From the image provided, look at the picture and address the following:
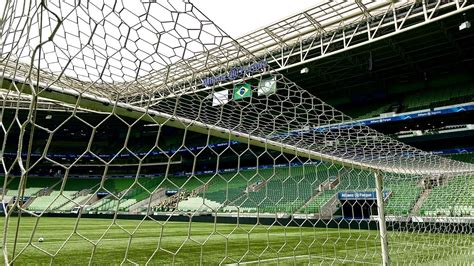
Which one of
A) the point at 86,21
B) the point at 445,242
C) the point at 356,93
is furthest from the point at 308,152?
the point at 356,93

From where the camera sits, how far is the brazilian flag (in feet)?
4.64

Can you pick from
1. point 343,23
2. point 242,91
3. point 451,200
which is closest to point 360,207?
point 451,200

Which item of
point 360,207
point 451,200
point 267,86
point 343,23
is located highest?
point 343,23

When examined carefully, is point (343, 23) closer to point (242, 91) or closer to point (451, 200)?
point (451, 200)

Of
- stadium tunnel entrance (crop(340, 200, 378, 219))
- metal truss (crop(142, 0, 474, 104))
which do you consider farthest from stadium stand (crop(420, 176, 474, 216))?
metal truss (crop(142, 0, 474, 104))

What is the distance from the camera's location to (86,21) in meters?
0.88

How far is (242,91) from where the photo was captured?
1.55 metres

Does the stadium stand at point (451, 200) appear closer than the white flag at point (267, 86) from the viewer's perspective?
No

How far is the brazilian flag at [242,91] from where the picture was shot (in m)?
1.41

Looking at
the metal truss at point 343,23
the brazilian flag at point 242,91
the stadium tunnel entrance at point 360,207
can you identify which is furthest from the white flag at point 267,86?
the metal truss at point 343,23

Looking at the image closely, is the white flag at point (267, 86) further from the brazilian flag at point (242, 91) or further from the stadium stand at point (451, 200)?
the stadium stand at point (451, 200)

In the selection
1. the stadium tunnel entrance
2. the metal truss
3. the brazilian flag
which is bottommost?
the stadium tunnel entrance

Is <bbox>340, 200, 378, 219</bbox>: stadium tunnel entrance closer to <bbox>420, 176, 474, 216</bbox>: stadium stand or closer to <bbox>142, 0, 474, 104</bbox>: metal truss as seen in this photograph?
<bbox>420, 176, 474, 216</bbox>: stadium stand

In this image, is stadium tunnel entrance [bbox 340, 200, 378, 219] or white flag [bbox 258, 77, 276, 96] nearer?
white flag [bbox 258, 77, 276, 96]
